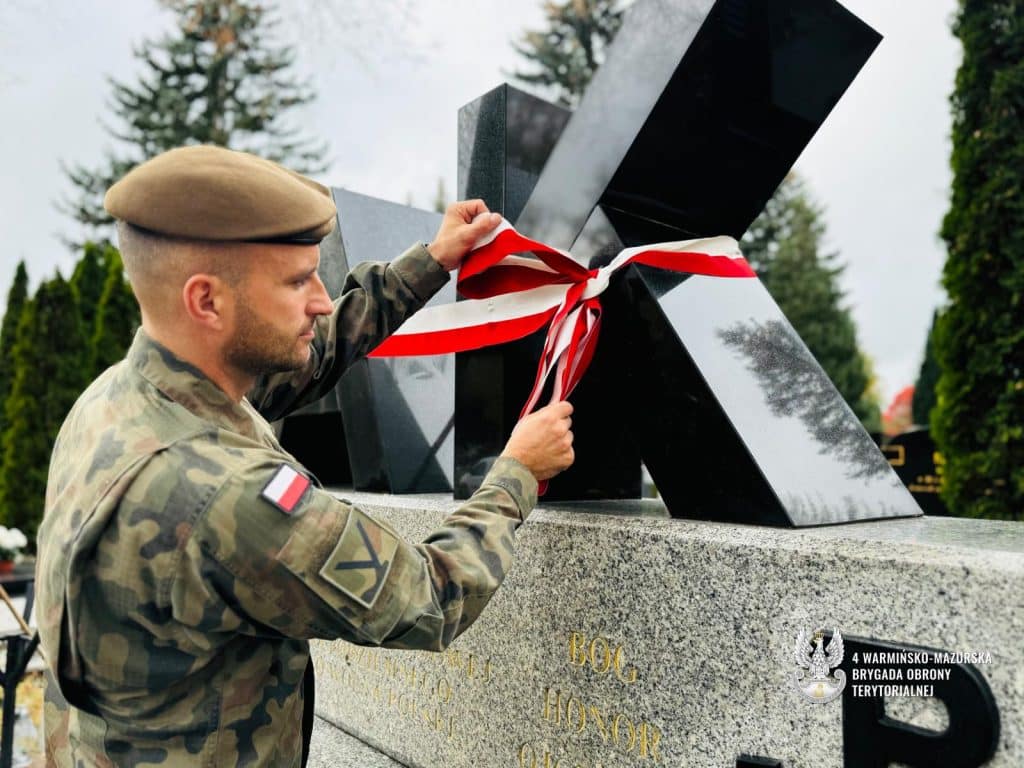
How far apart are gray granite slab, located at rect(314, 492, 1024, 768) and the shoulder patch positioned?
0.64 m

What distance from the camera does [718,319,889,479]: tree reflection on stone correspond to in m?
1.95

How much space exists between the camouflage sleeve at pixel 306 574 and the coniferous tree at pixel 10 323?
41.9 ft

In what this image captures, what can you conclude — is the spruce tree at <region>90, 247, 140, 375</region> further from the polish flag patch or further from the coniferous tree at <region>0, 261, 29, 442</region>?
the polish flag patch

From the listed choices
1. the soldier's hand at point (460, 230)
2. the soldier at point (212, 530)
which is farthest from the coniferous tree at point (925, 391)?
the soldier at point (212, 530)

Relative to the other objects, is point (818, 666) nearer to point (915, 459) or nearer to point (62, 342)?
point (915, 459)

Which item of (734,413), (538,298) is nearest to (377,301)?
(538,298)

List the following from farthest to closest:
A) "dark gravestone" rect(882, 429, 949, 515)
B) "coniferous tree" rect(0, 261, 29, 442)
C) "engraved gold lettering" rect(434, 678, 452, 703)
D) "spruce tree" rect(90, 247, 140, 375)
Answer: "coniferous tree" rect(0, 261, 29, 442) < "spruce tree" rect(90, 247, 140, 375) < "dark gravestone" rect(882, 429, 949, 515) < "engraved gold lettering" rect(434, 678, 452, 703)

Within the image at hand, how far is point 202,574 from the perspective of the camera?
127cm

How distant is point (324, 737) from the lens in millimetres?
2746

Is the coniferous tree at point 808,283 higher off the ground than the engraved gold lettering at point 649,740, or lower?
higher

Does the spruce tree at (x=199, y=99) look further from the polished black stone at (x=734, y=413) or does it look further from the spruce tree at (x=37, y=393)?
the polished black stone at (x=734, y=413)

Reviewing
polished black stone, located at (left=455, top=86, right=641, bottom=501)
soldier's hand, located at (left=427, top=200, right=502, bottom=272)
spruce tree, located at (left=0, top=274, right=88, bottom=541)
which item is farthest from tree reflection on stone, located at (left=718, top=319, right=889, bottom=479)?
spruce tree, located at (left=0, top=274, right=88, bottom=541)

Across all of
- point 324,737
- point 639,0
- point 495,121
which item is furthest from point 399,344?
point 324,737

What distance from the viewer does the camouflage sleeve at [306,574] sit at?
1.27 meters
